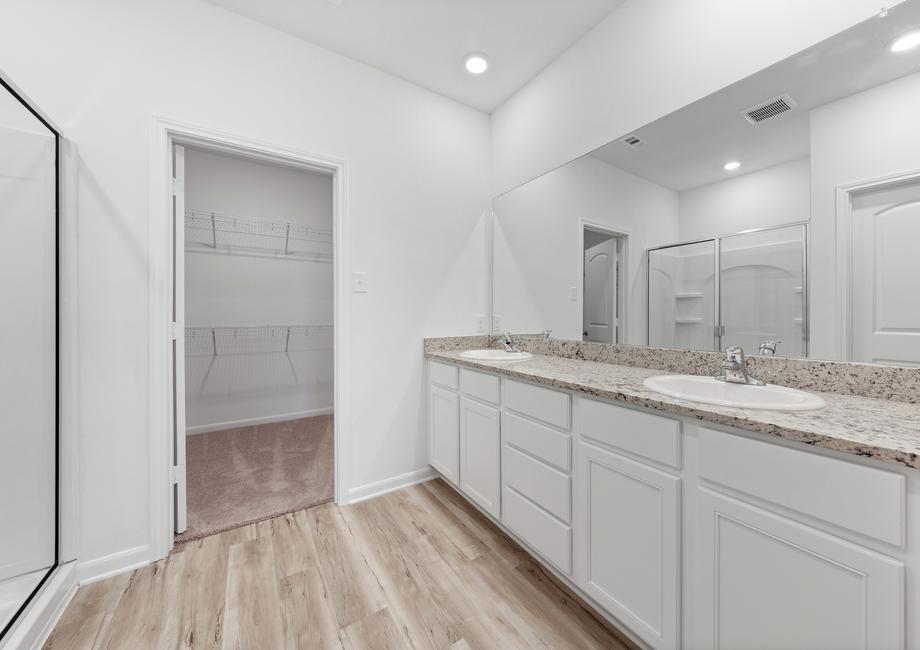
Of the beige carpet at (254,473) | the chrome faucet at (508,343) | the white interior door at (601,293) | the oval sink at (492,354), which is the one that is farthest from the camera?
the chrome faucet at (508,343)

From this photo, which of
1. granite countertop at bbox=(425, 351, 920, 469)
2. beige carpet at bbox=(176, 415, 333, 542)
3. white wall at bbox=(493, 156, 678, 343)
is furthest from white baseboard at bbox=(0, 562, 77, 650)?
white wall at bbox=(493, 156, 678, 343)

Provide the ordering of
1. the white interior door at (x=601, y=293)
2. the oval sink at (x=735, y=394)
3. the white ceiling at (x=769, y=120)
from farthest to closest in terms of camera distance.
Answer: the white interior door at (x=601, y=293)
the white ceiling at (x=769, y=120)
the oval sink at (x=735, y=394)

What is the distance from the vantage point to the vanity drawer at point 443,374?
6.72 ft

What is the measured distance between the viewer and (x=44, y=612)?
48.3 inches

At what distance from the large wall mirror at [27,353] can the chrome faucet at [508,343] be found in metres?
2.10

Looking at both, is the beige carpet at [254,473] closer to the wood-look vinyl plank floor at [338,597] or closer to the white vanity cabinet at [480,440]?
the wood-look vinyl plank floor at [338,597]

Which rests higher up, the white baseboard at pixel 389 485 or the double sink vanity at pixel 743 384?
the double sink vanity at pixel 743 384

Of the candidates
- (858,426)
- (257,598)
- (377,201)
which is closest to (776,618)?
(858,426)

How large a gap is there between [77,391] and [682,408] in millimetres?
2172

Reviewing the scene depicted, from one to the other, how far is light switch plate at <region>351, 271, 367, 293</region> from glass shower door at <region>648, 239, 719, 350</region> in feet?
4.88

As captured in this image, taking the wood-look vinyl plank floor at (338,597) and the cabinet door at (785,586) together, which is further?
the wood-look vinyl plank floor at (338,597)

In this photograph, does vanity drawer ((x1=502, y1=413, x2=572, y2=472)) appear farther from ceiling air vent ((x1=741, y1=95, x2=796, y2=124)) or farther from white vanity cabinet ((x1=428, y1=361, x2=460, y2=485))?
ceiling air vent ((x1=741, y1=95, x2=796, y2=124))

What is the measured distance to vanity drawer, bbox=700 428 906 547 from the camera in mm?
694

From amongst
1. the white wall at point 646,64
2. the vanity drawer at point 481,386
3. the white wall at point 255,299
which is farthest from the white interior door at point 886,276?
the white wall at point 255,299
